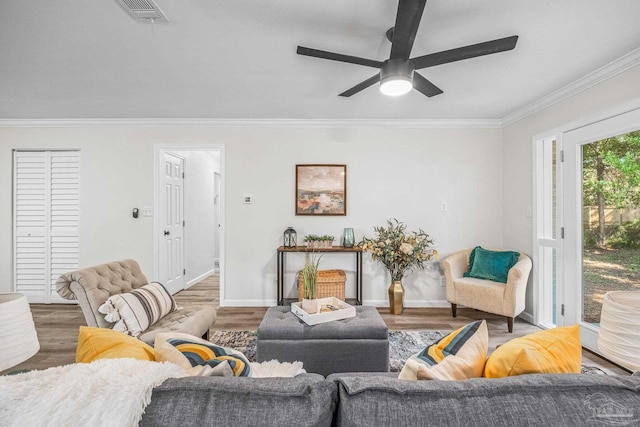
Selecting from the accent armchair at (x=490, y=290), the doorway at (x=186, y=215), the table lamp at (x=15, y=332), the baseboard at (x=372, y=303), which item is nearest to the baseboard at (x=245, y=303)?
the baseboard at (x=372, y=303)

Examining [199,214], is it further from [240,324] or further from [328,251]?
[328,251]

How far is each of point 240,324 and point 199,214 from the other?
8.91 feet

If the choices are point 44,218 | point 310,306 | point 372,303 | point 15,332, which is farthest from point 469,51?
point 44,218

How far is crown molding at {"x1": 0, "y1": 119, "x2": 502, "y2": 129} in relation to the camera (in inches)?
155

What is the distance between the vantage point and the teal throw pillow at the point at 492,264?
11.0ft

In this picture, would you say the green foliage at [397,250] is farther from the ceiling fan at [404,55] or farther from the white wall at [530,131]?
the ceiling fan at [404,55]

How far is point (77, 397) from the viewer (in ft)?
2.29

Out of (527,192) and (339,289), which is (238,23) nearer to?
(339,289)

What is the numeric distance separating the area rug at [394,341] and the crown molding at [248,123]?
2.44m

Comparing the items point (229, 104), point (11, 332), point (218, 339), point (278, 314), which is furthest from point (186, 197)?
point (11, 332)

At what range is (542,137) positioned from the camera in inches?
129

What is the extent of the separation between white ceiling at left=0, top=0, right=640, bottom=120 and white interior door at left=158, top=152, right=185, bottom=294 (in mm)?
1021

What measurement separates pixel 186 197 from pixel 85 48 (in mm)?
2882

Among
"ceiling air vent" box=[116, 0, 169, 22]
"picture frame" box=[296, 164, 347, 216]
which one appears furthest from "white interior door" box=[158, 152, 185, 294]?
"ceiling air vent" box=[116, 0, 169, 22]
